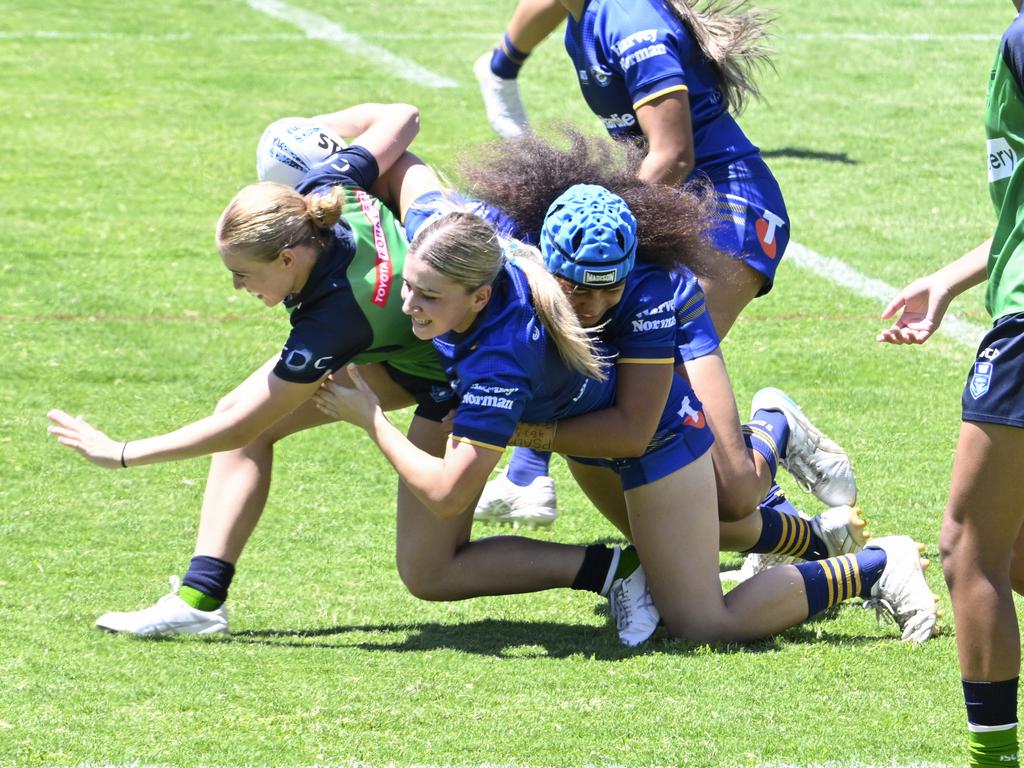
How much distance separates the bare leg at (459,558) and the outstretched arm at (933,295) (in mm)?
1323

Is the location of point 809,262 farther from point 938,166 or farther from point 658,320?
point 658,320

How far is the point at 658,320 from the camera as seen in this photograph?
4445 millimetres

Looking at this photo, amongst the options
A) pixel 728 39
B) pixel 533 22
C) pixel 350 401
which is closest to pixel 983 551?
pixel 350 401

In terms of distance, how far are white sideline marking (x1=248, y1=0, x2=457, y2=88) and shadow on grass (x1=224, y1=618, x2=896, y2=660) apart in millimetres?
8975

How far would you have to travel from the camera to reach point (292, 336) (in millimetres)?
4379

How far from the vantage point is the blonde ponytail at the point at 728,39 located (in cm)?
532

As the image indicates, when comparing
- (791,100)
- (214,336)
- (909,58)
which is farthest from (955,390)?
(909,58)

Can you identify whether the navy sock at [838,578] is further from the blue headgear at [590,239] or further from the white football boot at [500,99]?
the white football boot at [500,99]

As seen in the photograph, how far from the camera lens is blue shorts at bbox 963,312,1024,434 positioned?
3342 millimetres

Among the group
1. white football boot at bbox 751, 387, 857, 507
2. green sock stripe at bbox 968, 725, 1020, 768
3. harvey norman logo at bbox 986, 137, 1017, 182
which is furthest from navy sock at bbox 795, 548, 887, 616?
harvey norman logo at bbox 986, 137, 1017, 182

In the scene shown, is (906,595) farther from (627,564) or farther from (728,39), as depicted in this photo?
(728,39)

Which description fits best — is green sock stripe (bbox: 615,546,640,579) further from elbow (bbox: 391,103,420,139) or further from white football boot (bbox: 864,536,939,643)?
elbow (bbox: 391,103,420,139)

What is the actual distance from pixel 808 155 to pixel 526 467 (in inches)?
246

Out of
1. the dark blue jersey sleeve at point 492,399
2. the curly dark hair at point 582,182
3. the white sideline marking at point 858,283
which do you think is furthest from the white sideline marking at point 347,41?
the dark blue jersey sleeve at point 492,399
